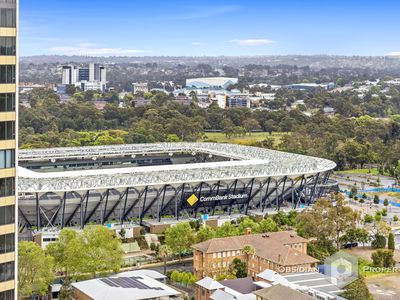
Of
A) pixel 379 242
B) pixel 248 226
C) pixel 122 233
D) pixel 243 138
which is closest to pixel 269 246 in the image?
pixel 248 226

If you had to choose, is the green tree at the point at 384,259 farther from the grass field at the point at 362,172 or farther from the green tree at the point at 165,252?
the grass field at the point at 362,172

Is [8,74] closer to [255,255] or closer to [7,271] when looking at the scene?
[7,271]

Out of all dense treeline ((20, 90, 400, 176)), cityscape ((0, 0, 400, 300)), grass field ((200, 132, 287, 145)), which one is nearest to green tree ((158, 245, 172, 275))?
cityscape ((0, 0, 400, 300))

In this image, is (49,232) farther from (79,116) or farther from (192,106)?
(192,106)

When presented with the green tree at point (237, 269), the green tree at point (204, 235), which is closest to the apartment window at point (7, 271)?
the green tree at point (237, 269)

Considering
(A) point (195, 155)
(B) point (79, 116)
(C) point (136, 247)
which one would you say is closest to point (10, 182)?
(C) point (136, 247)
